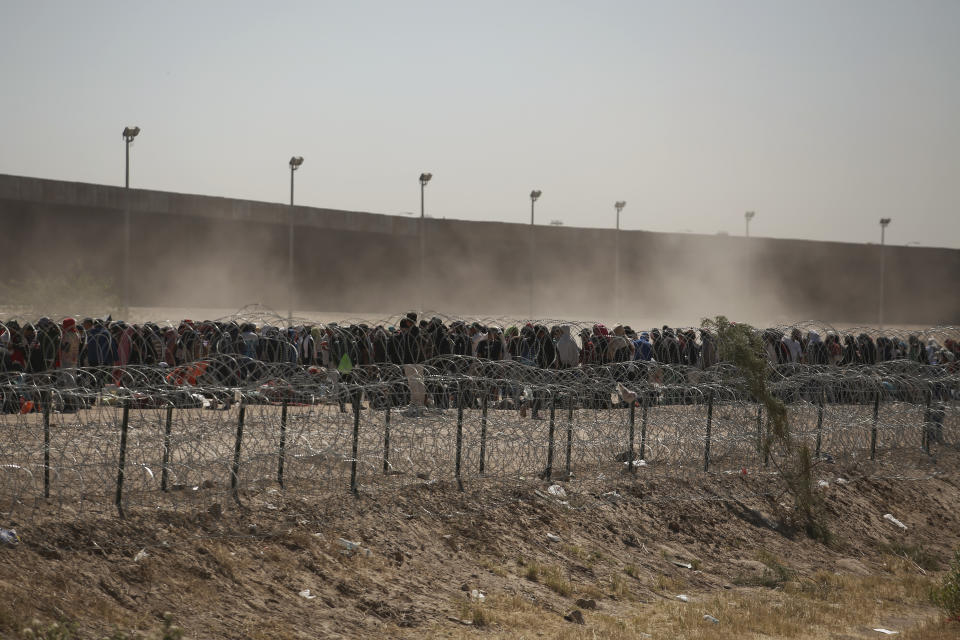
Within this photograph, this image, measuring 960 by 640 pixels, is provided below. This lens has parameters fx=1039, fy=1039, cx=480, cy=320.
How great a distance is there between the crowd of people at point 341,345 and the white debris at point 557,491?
3817 mm

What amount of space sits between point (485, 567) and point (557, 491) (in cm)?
176

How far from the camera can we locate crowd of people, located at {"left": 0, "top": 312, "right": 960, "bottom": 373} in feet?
48.1

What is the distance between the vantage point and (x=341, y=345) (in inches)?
704

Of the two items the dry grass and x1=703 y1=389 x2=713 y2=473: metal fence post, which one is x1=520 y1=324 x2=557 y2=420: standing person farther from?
the dry grass

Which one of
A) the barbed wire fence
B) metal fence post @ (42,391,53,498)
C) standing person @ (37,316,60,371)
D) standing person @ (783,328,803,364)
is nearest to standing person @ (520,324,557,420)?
the barbed wire fence

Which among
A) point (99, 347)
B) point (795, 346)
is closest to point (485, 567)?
point (99, 347)

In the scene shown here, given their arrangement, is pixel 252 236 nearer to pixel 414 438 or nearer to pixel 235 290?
pixel 235 290

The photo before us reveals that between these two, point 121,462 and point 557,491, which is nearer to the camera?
point 121,462

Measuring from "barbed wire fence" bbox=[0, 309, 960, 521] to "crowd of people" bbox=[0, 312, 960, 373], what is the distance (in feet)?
4.40

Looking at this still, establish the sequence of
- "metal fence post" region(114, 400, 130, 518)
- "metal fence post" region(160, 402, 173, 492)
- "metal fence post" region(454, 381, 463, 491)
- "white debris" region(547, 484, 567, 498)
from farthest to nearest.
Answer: "white debris" region(547, 484, 567, 498)
"metal fence post" region(454, 381, 463, 491)
"metal fence post" region(160, 402, 173, 492)
"metal fence post" region(114, 400, 130, 518)

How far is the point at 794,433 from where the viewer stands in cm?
1262

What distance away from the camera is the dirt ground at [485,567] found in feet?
24.0

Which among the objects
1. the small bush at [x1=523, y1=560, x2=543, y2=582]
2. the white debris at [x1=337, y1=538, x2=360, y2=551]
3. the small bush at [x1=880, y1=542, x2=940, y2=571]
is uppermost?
the white debris at [x1=337, y1=538, x2=360, y2=551]

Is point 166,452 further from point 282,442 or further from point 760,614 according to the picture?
point 760,614
